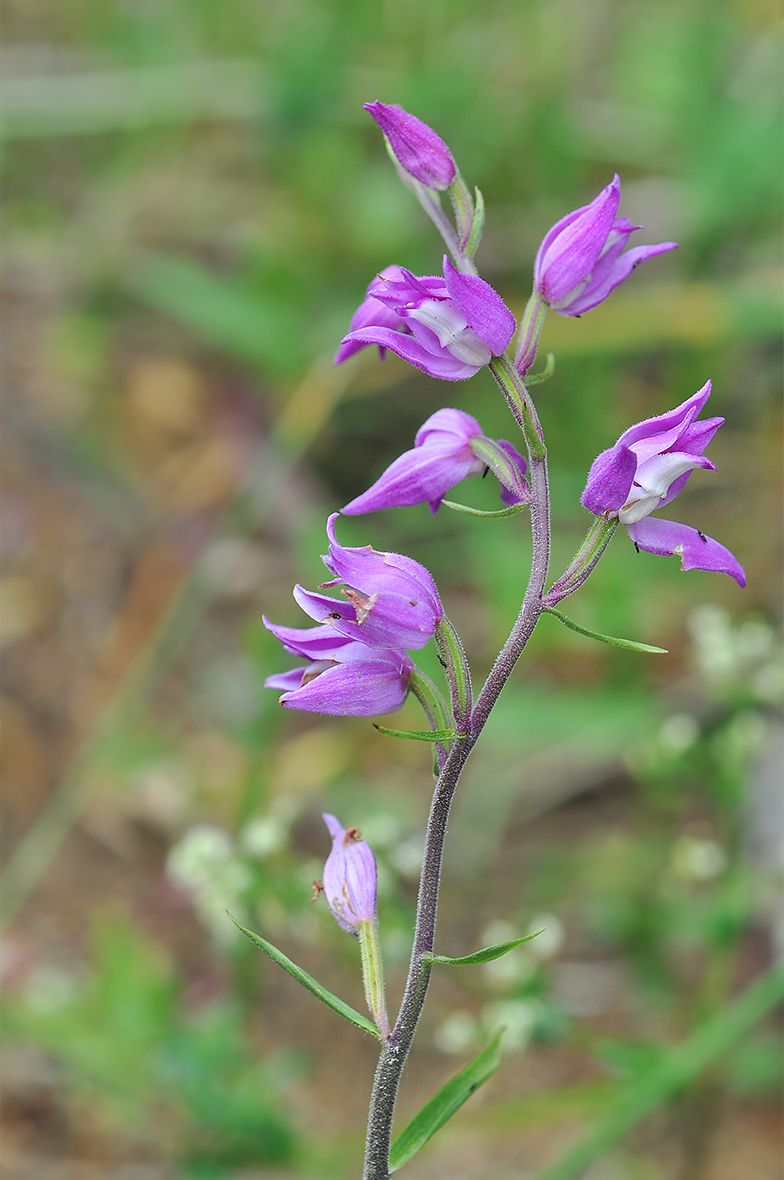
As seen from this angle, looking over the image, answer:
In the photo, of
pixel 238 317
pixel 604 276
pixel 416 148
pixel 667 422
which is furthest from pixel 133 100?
pixel 667 422

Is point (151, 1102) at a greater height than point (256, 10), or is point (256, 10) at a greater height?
point (256, 10)

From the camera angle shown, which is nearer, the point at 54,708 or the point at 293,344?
the point at 54,708

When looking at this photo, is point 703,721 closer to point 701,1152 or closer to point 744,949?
point 744,949

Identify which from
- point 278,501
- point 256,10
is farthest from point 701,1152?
point 256,10

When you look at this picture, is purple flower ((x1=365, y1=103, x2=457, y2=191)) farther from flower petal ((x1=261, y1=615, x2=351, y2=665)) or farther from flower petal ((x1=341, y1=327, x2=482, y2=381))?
flower petal ((x1=261, y1=615, x2=351, y2=665))

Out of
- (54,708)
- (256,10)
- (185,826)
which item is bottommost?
(185,826)

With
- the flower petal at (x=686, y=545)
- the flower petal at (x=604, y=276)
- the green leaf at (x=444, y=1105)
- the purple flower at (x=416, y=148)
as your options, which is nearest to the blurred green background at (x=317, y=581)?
the green leaf at (x=444, y=1105)

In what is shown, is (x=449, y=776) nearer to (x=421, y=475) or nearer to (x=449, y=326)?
(x=421, y=475)
